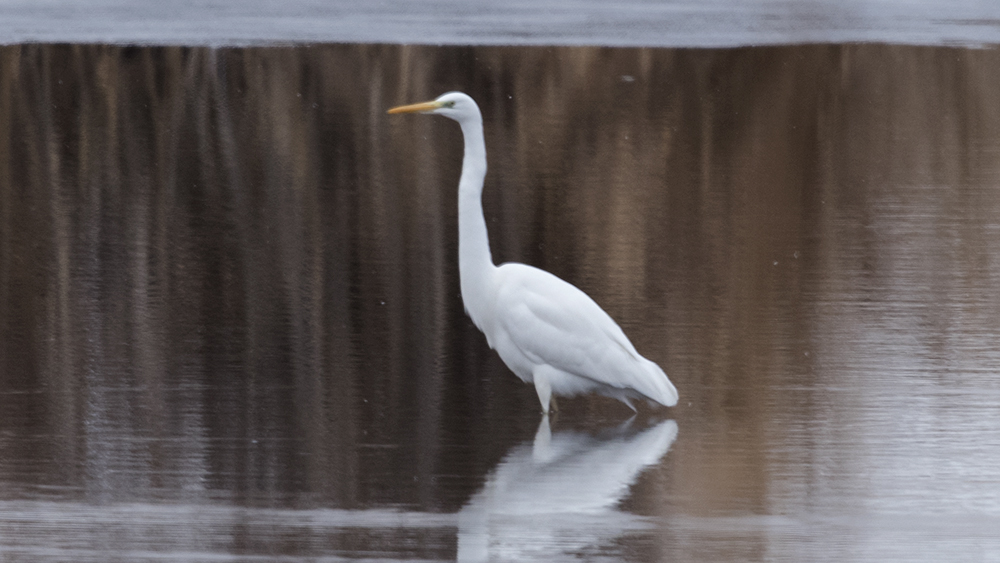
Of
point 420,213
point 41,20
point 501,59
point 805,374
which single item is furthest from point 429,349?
point 41,20

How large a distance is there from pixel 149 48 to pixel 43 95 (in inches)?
91.2

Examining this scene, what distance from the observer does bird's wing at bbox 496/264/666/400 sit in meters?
5.40

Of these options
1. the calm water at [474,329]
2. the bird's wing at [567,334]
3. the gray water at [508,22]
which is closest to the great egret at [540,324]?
the bird's wing at [567,334]

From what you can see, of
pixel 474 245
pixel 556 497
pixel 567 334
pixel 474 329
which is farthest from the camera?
pixel 474 329

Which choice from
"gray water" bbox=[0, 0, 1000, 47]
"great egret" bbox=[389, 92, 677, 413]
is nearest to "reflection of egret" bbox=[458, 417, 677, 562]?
"great egret" bbox=[389, 92, 677, 413]

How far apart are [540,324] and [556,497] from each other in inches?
40.7

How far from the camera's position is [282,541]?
417 centimetres

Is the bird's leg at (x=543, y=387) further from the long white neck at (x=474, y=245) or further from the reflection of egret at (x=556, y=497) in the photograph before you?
the long white neck at (x=474, y=245)

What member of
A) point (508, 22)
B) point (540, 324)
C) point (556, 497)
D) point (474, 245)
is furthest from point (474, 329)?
point (508, 22)

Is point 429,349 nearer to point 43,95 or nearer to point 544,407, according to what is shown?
point 544,407

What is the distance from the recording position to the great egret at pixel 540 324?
542 cm

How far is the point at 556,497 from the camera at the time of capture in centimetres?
459

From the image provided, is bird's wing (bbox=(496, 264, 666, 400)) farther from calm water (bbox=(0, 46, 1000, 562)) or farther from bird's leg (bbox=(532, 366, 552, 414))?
calm water (bbox=(0, 46, 1000, 562))

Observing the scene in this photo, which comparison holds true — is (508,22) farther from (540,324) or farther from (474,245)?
(540,324)
